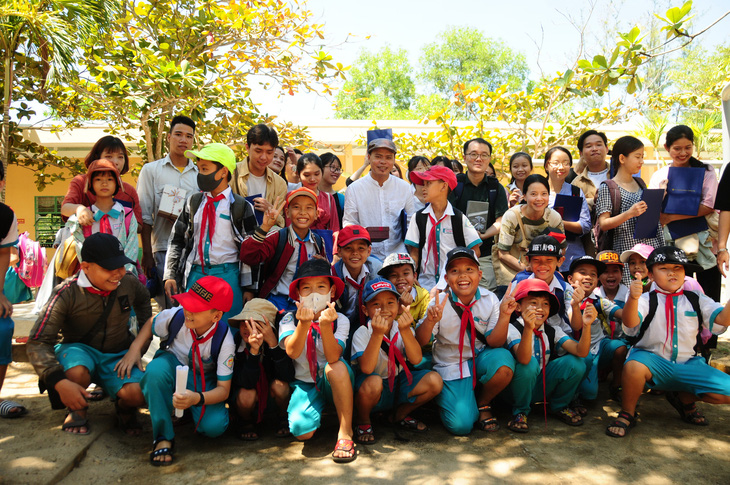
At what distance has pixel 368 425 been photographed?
142 inches

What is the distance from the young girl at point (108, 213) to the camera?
396 centimetres

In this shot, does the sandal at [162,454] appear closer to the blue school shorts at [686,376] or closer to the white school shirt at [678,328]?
the blue school shorts at [686,376]

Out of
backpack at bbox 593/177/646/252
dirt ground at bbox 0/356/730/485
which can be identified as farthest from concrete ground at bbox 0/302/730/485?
backpack at bbox 593/177/646/252

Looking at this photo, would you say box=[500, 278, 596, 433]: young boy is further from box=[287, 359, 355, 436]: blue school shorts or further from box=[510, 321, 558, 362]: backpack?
box=[287, 359, 355, 436]: blue school shorts

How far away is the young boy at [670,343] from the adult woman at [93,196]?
12.1ft

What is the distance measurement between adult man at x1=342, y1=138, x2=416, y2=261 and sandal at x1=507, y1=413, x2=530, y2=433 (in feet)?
5.42

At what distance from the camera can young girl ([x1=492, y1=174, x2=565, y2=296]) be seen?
4.63m

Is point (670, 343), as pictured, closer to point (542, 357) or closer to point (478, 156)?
point (542, 357)

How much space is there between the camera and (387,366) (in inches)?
146

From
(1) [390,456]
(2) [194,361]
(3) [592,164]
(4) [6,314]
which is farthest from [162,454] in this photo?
(3) [592,164]

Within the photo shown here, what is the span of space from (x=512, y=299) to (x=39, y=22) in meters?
5.30

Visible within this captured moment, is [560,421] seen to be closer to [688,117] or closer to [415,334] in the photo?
[415,334]

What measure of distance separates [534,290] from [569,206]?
1.44 m

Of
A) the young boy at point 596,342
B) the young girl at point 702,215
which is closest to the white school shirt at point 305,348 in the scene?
the young boy at point 596,342
